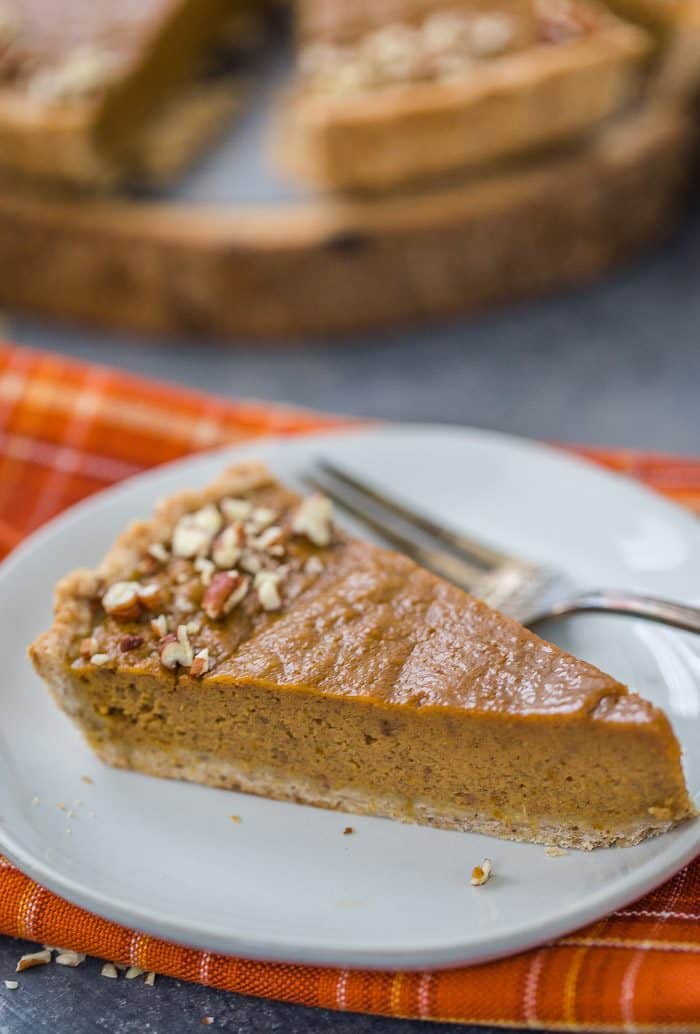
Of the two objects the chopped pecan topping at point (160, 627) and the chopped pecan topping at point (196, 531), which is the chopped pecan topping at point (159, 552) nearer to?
the chopped pecan topping at point (196, 531)

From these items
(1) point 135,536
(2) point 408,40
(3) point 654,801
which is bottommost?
(3) point 654,801

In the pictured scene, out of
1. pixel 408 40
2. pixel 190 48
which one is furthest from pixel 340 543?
pixel 190 48

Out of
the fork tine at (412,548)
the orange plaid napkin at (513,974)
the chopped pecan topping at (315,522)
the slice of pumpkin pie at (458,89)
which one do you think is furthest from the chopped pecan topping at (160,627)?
the slice of pumpkin pie at (458,89)

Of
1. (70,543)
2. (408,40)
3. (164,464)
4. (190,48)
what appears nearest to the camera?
(70,543)

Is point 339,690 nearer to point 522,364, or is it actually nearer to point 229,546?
point 229,546

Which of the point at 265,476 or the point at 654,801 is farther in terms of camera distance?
the point at 265,476

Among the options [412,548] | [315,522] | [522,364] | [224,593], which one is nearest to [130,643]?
[224,593]

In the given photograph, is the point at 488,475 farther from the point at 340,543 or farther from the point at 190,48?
the point at 190,48
